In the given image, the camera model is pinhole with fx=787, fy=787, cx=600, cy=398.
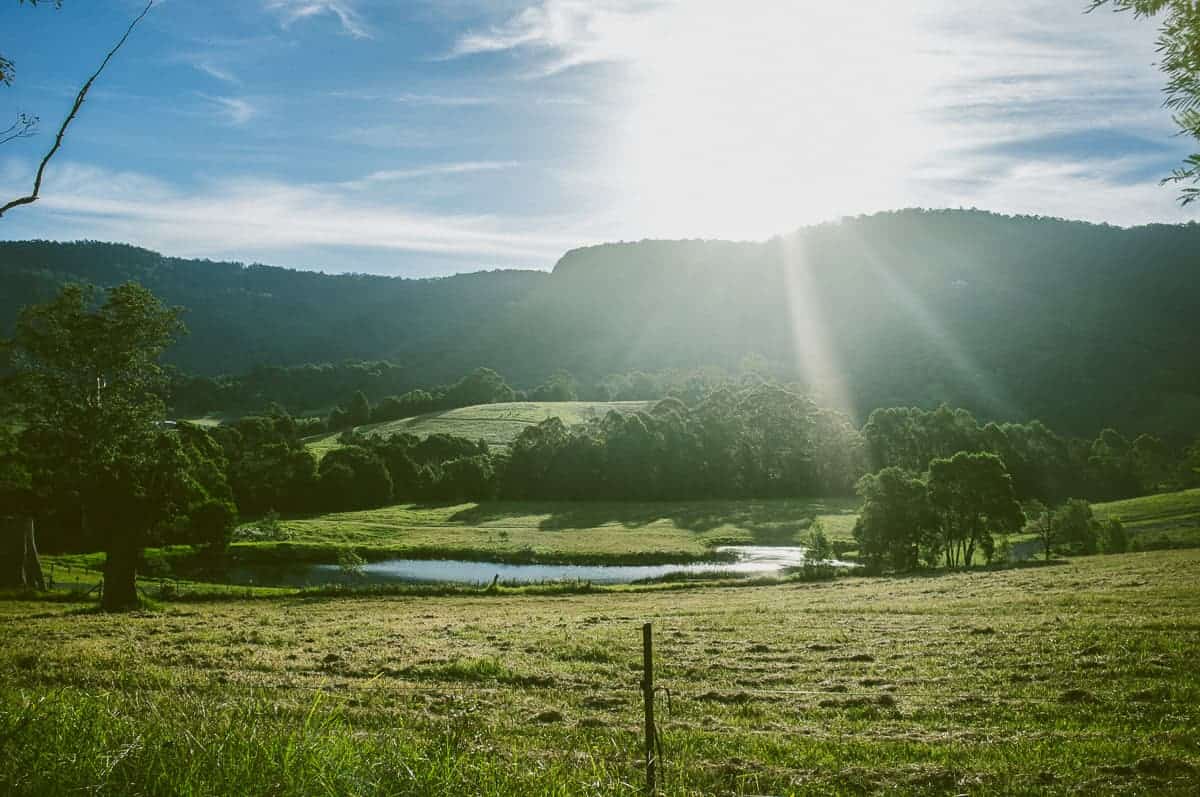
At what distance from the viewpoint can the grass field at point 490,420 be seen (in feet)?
493

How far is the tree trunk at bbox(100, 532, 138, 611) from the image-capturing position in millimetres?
37469

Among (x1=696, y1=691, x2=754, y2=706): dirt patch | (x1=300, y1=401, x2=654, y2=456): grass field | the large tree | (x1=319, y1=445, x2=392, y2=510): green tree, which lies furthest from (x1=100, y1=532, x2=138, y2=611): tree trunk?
(x1=300, y1=401, x2=654, y2=456): grass field

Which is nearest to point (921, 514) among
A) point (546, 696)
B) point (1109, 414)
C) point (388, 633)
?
point (388, 633)

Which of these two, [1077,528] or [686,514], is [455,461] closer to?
[686,514]

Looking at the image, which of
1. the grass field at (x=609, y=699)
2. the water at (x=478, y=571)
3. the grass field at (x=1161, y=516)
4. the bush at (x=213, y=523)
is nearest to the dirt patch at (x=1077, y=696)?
the grass field at (x=609, y=699)

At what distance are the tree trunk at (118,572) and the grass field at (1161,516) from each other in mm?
79513

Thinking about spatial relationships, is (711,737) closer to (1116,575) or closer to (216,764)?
(216,764)

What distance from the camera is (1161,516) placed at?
301 feet

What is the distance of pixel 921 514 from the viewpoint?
65.2 meters

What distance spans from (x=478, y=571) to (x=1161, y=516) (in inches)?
3107

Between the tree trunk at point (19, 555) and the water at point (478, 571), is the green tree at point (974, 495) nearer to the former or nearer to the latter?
the water at point (478, 571)

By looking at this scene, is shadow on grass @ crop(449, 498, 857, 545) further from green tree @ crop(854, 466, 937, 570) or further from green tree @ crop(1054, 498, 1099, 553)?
green tree @ crop(1054, 498, 1099, 553)

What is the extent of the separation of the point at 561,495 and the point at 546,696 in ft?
341

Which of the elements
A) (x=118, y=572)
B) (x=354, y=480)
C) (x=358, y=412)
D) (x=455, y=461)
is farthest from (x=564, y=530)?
(x=358, y=412)
